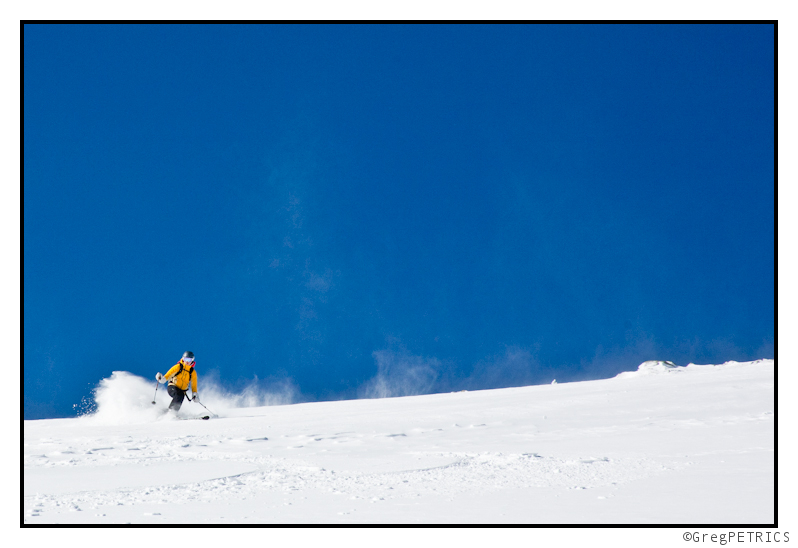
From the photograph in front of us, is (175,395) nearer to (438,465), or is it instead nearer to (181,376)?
(181,376)

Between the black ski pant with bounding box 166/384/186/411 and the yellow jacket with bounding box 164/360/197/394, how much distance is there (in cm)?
8

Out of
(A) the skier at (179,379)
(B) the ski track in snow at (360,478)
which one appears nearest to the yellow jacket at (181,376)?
(A) the skier at (179,379)

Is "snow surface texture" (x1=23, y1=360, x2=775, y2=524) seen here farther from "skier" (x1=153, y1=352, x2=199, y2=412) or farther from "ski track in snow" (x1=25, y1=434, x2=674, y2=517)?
"skier" (x1=153, y1=352, x2=199, y2=412)

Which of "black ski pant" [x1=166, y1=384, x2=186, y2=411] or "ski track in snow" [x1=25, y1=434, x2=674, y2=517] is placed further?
"black ski pant" [x1=166, y1=384, x2=186, y2=411]

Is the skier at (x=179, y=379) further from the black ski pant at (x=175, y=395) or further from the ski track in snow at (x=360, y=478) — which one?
the ski track in snow at (x=360, y=478)

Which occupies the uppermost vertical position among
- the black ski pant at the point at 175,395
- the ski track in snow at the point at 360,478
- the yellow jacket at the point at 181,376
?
the yellow jacket at the point at 181,376

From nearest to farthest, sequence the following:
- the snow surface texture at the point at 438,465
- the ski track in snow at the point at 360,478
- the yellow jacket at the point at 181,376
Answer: the snow surface texture at the point at 438,465 → the ski track in snow at the point at 360,478 → the yellow jacket at the point at 181,376

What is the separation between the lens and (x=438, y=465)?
6.15 m

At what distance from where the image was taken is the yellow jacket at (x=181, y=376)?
41.9 feet

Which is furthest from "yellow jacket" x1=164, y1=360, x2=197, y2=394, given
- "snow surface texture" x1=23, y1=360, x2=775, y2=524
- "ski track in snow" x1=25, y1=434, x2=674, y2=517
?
"ski track in snow" x1=25, y1=434, x2=674, y2=517

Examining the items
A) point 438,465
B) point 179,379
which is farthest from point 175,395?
point 438,465

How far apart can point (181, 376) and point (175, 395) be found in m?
0.44

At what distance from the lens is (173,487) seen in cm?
521

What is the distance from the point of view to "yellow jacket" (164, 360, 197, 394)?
1278 centimetres
